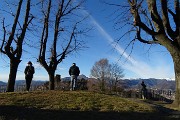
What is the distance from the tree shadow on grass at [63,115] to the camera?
12.2 meters

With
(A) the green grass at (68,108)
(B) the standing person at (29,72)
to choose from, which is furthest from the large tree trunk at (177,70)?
(B) the standing person at (29,72)

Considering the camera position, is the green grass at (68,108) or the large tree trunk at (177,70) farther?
the large tree trunk at (177,70)

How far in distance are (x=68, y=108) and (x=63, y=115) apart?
137 centimetres

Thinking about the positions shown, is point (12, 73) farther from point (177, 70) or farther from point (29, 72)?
point (177, 70)

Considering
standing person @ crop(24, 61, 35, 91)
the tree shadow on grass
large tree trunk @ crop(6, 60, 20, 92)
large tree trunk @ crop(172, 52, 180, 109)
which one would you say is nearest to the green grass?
the tree shadow on grass

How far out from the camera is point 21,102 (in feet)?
48.5

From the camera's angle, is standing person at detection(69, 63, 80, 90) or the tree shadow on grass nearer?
the tree shadow on grass

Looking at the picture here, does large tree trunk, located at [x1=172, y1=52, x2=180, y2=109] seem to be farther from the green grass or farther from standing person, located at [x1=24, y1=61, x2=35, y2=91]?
standing person, located at [x1=24, y1=61, x2=35, y2=91]

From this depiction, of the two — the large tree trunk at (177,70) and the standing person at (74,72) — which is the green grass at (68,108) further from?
the standing person at (74,72)

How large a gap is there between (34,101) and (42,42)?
36.1ft

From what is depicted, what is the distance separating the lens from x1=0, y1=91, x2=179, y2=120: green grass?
12565mm

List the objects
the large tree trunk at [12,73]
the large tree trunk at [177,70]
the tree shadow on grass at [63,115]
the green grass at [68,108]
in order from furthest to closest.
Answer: the large tree trunk at [12,73], the large tree trunk at [177,70], the green grass at [68,108], the tree shadow on grass at [63,115]

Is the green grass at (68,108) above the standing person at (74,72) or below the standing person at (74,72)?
below

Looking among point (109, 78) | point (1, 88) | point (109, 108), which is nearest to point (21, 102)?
point (109, 108)
